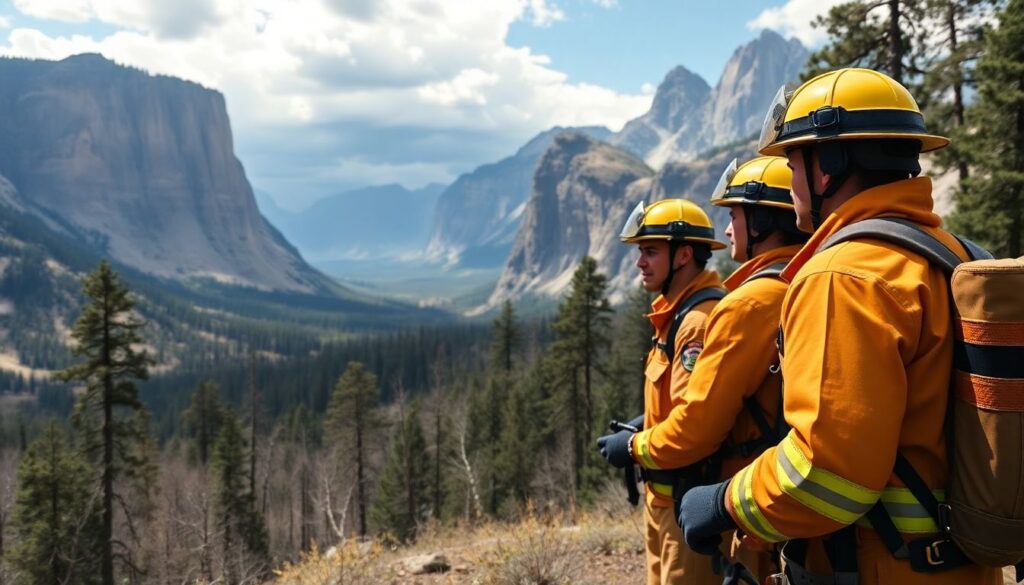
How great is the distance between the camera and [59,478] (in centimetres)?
2253

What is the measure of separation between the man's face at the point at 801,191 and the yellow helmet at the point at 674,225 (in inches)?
77.7

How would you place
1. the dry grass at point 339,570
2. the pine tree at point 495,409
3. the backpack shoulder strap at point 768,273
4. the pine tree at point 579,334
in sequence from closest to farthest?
the backpack shoulder strap at point 768,273 → the dry grass at point 339,570 → the pine tree at point 579,334 → the pine tree at point 495,409

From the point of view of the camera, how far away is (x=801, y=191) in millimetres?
2318

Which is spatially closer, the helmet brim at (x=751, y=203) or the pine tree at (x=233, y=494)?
the helmet brim at (x=751, y=203)

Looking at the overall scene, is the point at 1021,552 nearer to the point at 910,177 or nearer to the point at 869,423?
the point at 869,423

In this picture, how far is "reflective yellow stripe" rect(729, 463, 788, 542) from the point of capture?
2021mm

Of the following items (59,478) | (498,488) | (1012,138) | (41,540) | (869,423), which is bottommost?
(498,488)

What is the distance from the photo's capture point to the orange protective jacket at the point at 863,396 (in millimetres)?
1747

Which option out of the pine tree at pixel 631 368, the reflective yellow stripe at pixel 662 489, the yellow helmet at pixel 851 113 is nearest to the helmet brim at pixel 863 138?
the yellow helmet at pixel 851 113

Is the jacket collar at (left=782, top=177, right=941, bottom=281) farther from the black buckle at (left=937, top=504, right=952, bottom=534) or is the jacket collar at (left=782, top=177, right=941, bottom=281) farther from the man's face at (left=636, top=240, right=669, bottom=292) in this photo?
the man's face at (left=636, top=240, right=669, bottom=292)

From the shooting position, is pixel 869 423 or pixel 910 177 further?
pixel 910 177

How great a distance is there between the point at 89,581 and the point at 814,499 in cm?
3172

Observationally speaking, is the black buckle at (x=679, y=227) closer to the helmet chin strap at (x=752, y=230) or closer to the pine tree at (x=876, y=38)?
the helmet chin strap at (x=752, y=230)

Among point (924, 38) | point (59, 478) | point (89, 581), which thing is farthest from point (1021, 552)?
point (89, 581)
